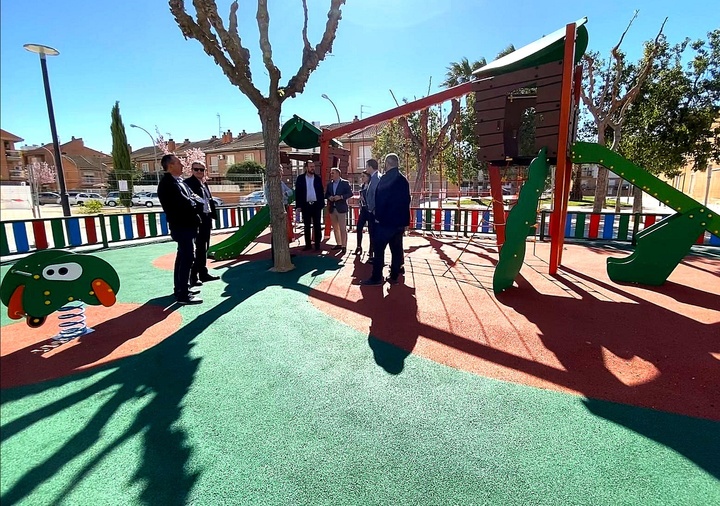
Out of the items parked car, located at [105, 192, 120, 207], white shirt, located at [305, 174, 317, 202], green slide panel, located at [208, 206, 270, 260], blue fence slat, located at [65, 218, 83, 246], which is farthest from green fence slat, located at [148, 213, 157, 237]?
parked car, located at [105, 192, 120, 207]

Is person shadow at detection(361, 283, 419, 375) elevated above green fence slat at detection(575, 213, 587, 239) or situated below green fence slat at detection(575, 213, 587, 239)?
below

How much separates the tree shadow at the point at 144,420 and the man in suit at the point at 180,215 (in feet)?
3.49

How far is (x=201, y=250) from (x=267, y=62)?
11.0ft

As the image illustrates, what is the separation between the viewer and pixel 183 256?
5.21m

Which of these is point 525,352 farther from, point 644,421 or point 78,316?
point 78,316

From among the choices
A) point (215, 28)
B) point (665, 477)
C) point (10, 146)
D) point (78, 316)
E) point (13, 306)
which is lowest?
point (665, 477)

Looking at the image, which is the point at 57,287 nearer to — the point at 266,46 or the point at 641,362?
the point at 266,46

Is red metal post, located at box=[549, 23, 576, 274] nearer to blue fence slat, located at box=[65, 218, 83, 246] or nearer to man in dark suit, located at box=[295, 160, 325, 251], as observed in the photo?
man in dark suit, located at box=[295, 160, 325, 251]

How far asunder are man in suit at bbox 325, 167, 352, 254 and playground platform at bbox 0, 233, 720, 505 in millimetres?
3633

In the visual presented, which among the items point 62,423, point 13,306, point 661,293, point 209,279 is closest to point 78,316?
point 13,306

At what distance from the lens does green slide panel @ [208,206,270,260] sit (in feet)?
27.2

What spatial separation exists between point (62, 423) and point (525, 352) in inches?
153

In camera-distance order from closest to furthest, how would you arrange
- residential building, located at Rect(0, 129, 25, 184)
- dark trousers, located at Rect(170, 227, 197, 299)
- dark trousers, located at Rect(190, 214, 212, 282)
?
residential building, located at Rect(0, 129, 25, 184), dark trousers, located at Rect(170, 227, 197, 299), dark trousers, located at Rect(190, 214, 212, 282)

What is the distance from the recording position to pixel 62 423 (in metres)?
2.59
